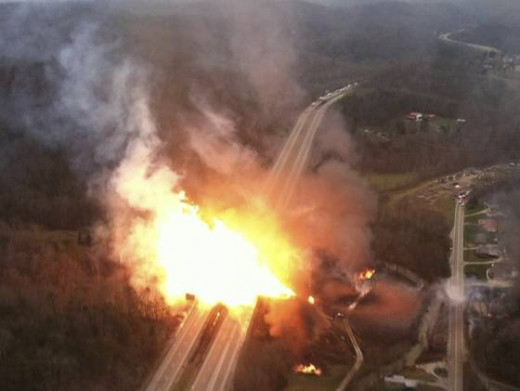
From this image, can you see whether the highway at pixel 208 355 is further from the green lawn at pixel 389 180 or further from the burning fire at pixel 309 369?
the green lawn at pixel 389 180

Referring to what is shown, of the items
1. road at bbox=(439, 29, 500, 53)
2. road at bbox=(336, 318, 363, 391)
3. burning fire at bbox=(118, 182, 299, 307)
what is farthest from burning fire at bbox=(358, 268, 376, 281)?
road at bbox=(439, 29, 500, 53)

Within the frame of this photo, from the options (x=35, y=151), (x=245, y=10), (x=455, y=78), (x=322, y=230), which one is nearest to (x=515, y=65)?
(x=455, y=78)

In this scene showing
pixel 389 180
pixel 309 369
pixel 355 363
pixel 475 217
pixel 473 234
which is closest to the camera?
pixel 309 369

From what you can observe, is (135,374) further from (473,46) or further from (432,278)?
(473,46)

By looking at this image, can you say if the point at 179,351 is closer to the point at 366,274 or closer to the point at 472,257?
the point at 366,274

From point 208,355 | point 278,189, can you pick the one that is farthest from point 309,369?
point 278,189
